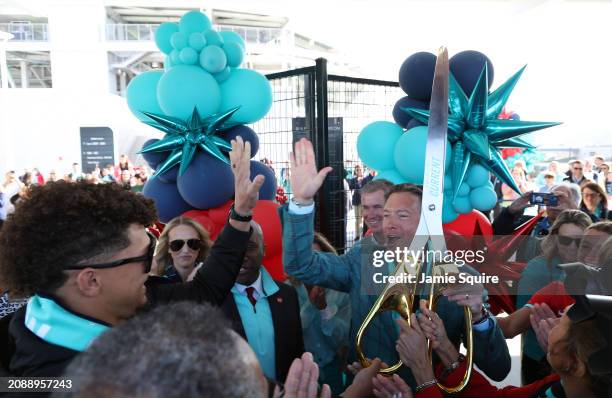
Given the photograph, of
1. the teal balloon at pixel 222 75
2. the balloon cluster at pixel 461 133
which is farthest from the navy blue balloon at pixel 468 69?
the teal balloon at pixel 222 75

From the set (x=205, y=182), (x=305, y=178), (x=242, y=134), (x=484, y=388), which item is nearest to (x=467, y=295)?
(x=484, y=388)

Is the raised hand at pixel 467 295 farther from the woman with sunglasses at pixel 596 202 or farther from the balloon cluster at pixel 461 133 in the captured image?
the woman with sunglasses at pixel 596 202

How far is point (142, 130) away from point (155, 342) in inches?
627

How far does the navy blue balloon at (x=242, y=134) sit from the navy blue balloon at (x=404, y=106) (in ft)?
3.08

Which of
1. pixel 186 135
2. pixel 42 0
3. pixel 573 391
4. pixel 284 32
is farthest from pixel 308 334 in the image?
pixel 284 32

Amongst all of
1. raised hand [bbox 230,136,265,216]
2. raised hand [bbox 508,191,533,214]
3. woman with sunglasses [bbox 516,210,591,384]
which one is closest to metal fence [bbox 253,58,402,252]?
raised hand [bbox 508,191,533,214]

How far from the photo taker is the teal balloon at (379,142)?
2.84m

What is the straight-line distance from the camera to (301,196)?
140 centimetres

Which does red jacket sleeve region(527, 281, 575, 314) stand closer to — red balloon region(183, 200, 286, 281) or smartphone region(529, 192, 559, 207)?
smartphone region(529, 192, 559, 207)

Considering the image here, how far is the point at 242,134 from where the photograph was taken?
281 centimetres

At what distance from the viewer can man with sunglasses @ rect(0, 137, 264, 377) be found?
86 cm

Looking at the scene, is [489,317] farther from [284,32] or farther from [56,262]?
[284,32]

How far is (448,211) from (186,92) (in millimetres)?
1674

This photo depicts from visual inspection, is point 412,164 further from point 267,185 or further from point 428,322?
point 428,322
